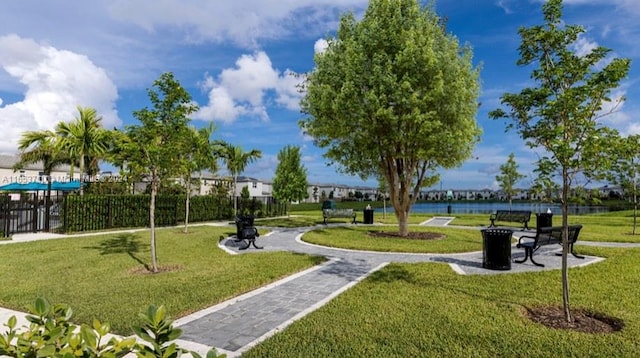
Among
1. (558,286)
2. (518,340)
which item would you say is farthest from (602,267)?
(518,340)

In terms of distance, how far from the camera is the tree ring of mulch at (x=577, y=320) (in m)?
4.96

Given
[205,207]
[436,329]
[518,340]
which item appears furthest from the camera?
[205,207]

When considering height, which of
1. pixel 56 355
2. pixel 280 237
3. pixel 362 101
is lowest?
pixel 280 237

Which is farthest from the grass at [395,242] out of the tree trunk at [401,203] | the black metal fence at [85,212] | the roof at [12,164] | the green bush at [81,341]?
the roof at [12,164]

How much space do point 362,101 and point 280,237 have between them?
6564mm

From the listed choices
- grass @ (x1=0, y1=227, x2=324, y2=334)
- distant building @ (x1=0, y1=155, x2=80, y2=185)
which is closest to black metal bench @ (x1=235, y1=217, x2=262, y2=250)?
grass @ (x1=0, y1=227, x2=324, y2=334)

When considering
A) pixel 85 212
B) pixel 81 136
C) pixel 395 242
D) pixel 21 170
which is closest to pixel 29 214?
pixel 85 212

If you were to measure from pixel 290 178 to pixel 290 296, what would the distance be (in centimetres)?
1956

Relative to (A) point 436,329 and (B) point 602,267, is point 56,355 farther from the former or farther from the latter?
(B) point 602,267

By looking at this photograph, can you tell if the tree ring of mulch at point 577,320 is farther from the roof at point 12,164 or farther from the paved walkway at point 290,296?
the roof at point 12,164

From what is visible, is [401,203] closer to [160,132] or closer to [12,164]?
[160,132]

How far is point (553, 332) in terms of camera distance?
477 cm

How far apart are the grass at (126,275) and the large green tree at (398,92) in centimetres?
609

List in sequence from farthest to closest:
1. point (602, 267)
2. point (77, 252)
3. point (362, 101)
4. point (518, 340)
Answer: point (362, 101) → point (77, 252) → point (602, 267) → point (518, 340)
